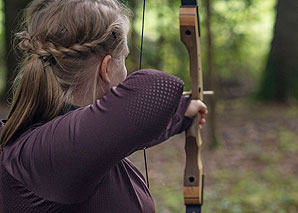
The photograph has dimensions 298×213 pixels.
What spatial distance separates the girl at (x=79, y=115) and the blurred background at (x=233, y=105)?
6.46ft

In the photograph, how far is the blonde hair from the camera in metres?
0.99

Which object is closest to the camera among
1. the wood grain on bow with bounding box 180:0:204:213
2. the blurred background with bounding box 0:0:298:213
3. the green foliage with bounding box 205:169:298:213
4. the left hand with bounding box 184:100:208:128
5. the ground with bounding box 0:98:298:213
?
the wood grain on bow with bounding box 180:0:204:213

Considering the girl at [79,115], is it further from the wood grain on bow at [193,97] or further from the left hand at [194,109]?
the left hand at [194,109]

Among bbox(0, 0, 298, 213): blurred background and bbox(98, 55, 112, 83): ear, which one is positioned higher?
bbox(98, 55, 112, 83): ear

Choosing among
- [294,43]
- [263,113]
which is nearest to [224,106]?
[263,113]

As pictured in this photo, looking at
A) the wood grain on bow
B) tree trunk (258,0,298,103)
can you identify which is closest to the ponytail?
the wood grain on bow

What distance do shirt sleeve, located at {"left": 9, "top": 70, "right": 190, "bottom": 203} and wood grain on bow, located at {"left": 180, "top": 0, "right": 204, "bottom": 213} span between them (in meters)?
0.75

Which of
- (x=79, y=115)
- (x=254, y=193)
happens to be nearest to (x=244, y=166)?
(x=254, y=193)

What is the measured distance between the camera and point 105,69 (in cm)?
105

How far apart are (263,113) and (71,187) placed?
19.4 ft

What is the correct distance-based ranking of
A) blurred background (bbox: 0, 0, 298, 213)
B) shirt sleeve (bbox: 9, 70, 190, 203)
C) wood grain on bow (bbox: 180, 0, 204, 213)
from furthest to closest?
blurred background (bbox: 0, 0, 298, 213) < wood grain on bow (bbox: 180, 0, 204, 213) < shirt sleeve (bbox: 9, 70, 190, 203)

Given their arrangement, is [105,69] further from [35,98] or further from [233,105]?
[233,105]

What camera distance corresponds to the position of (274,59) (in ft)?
23.2

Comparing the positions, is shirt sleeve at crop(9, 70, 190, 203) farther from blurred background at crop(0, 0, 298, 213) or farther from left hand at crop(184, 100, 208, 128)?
blurred background at crop(0, 0, 298, 213)
